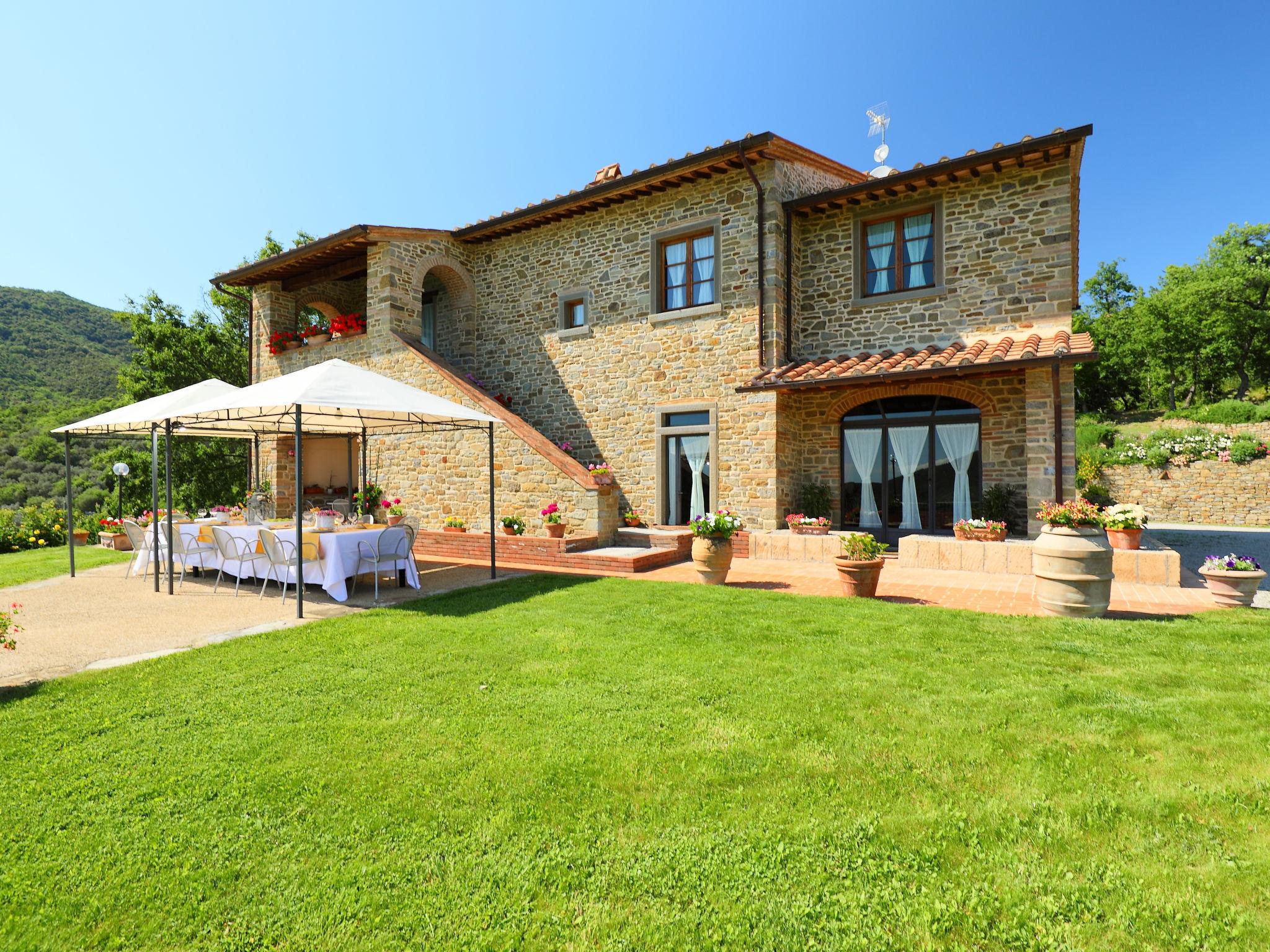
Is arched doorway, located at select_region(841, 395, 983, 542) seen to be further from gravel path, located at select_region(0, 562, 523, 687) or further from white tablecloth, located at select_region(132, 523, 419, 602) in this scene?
white tablecloth, located at select_region(132, 523, 419, 602)

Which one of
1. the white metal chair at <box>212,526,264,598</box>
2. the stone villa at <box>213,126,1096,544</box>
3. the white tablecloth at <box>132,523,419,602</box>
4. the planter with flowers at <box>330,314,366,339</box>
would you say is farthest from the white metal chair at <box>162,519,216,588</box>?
the planter with flowers at <box>330,314,366,339</box>

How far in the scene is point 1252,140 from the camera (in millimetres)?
29141

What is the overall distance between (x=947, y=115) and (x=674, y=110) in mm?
8153

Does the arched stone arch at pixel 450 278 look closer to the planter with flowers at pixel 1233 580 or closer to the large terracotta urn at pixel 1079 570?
the large terracotta urn at pixel 1079 570

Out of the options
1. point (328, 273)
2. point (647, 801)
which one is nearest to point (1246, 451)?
point (647, 801)

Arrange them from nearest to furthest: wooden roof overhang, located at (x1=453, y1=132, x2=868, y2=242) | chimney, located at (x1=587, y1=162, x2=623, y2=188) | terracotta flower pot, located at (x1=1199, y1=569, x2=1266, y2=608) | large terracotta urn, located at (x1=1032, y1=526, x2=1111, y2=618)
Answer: large terracotta urn, located at (x1=1032, y1=526, x2=1111, y2=618), terracotta flower pot, located at (x1=1199, y1=569, x2=1266, y2=608), wooden roof overhang, located at (x1=453, y1=132, x2=868, y2=242), chimney, located at (x1=587, y1=162, x2=623, y2=188)

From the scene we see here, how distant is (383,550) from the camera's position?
304 inches

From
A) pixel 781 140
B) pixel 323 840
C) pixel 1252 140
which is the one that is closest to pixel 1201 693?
pixel 323 840

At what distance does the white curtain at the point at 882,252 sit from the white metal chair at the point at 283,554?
9784 millimetres

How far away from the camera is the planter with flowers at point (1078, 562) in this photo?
593cm

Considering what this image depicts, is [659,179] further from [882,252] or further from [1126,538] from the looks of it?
[1126,538]

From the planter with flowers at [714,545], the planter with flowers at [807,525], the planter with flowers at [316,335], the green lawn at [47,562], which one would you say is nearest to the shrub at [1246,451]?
the planter with flowers at [807,525]

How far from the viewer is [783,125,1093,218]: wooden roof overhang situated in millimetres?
8852

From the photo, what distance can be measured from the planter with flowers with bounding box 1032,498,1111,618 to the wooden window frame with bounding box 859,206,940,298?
5.67m
